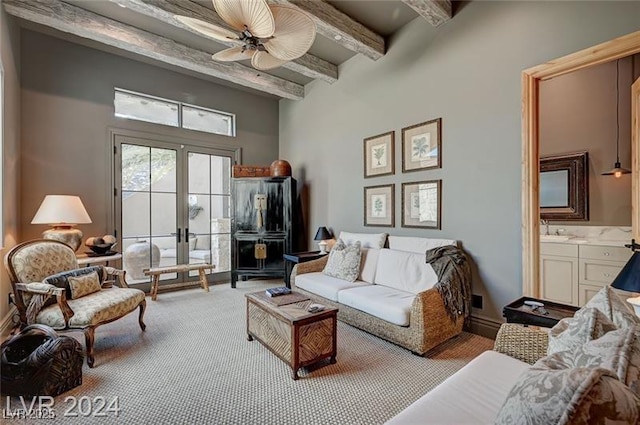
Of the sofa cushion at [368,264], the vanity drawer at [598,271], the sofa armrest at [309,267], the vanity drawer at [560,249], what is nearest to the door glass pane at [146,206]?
the sofa armrest at [309,267]

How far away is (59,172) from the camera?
390 centimetres

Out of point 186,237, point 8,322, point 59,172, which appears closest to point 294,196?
point 186,237

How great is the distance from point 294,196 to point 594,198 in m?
4.11

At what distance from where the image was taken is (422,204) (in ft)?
11.6

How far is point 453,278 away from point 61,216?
4.22m

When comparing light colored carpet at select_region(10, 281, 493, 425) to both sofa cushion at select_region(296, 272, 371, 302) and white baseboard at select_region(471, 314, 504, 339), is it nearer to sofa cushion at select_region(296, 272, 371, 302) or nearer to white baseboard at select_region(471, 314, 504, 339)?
white baseboard at select_region(471, 314, 504, 339)

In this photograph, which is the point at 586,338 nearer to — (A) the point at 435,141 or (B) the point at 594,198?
(A) the point at 435,141

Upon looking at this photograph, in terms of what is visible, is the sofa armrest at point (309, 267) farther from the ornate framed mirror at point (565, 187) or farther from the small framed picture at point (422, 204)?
the ornate framed mirror at point (565, 187)

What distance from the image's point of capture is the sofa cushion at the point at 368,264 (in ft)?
11.6

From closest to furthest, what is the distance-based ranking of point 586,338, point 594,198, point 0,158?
point 586,338, point 0,158, point 594,198

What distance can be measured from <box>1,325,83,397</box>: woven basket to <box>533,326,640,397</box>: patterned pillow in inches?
108

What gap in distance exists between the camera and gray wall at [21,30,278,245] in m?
3.70

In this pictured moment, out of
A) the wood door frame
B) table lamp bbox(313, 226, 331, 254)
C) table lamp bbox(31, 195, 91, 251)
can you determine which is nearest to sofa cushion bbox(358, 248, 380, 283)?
table lamp bbox(313, 226, 331, 254)

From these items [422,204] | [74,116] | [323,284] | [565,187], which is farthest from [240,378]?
[565,187]
